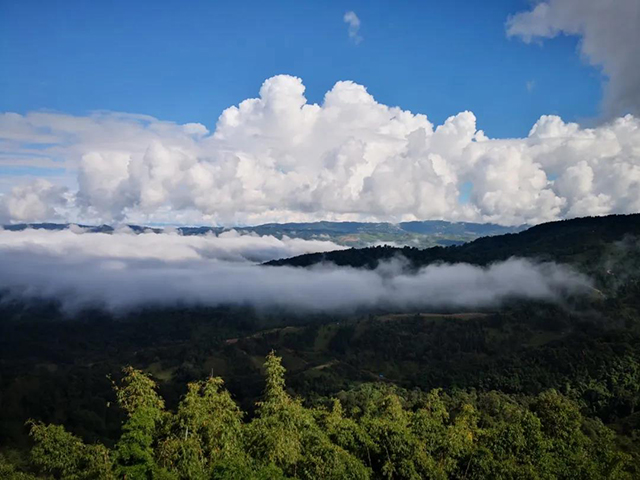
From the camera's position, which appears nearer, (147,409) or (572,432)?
(147,409)

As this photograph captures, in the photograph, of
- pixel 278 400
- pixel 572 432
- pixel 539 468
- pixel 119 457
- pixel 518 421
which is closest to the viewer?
pixel 119 457

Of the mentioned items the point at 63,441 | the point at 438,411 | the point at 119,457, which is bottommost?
the point at 438,411

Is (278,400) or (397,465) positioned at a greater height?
(278,400)

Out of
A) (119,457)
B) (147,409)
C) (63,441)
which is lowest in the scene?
(63,441)

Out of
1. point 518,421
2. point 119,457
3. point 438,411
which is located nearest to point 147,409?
point 119,457

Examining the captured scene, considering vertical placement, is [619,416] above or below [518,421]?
below

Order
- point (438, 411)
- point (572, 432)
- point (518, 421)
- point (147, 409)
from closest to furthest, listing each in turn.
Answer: point (147, 409), point (518, 421), point (572, 432), point (438, 411)

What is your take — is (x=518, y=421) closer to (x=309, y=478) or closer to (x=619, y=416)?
(x=309, y=478)

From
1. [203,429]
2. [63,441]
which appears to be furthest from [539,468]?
[63,441]

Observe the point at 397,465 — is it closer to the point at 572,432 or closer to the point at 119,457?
the point at 119,457
